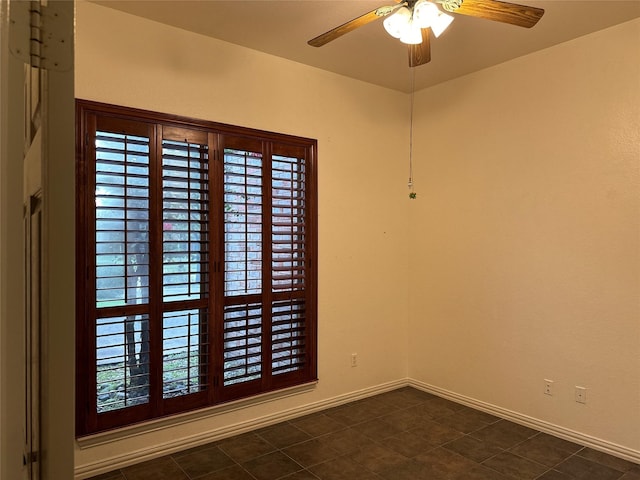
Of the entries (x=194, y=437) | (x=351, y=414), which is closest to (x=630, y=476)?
(x=351, y=414)

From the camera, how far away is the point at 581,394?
3104 mm

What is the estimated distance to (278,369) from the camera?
3.46 m

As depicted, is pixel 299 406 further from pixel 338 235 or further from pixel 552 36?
pixel 552 36

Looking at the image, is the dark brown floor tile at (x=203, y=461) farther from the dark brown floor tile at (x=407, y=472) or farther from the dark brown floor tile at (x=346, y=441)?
the dark brown floor tile at (x=407, y=472)

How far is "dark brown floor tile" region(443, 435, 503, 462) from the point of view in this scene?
296cm

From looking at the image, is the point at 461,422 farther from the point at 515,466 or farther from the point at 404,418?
the point at 515,466

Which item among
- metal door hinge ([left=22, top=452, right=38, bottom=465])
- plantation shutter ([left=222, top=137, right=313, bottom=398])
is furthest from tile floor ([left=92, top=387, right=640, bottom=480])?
metal door hinge ([left=22, top=452, right=38, bottom=465])

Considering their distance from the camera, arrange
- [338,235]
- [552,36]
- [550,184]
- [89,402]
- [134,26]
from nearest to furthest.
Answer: [89,402] < [134,26] < [552,36] < [550,184] < [338,235]

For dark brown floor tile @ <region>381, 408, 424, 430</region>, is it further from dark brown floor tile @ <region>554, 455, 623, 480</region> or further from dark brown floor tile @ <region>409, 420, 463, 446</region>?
dark brown floor tile @ <region>554, 455, 623, 480</region>

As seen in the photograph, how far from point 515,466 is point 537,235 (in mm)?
1633

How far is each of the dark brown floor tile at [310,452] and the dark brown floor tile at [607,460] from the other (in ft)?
5.47

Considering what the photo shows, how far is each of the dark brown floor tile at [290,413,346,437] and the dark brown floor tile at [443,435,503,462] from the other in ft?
2.74

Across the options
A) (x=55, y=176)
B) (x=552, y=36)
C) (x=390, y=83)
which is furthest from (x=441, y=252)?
(x=55, y=176)

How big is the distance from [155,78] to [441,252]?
9.09 feet
